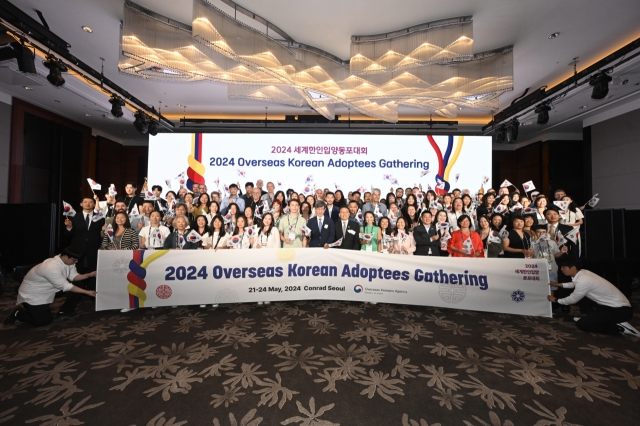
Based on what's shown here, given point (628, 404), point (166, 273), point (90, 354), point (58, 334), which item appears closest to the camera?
point (628, 404)

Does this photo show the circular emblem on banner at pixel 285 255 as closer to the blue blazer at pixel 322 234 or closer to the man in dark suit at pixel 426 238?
the blue blazer at pixel 322 234

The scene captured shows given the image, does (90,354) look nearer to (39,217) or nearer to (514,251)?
(514,251)

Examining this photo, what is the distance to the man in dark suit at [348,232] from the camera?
4.71 metres

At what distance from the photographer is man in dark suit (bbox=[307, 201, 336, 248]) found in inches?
186

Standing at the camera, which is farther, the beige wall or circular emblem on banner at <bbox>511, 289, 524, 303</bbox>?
the beige wall

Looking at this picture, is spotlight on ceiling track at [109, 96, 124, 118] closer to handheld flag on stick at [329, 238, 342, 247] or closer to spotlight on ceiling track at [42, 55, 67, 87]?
spotlight on ceiling track at [42, 55, 67, 87]

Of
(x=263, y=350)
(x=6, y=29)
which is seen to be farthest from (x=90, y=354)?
(x=6, y=29)

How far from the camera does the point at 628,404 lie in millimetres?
2109

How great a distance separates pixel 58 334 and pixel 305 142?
22.6 feet

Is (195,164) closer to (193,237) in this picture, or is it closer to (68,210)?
(68,210)

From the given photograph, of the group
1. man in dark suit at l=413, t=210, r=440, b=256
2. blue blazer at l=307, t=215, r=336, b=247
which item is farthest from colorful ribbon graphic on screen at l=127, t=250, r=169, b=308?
man in dark suit at l=413, t=210, r=440, b=256

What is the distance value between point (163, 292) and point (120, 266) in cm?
63

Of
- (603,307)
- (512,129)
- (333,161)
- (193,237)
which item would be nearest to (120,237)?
(193,237)

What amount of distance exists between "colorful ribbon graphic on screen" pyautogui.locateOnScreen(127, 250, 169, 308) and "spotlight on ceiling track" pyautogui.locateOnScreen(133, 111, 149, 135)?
544 cm
